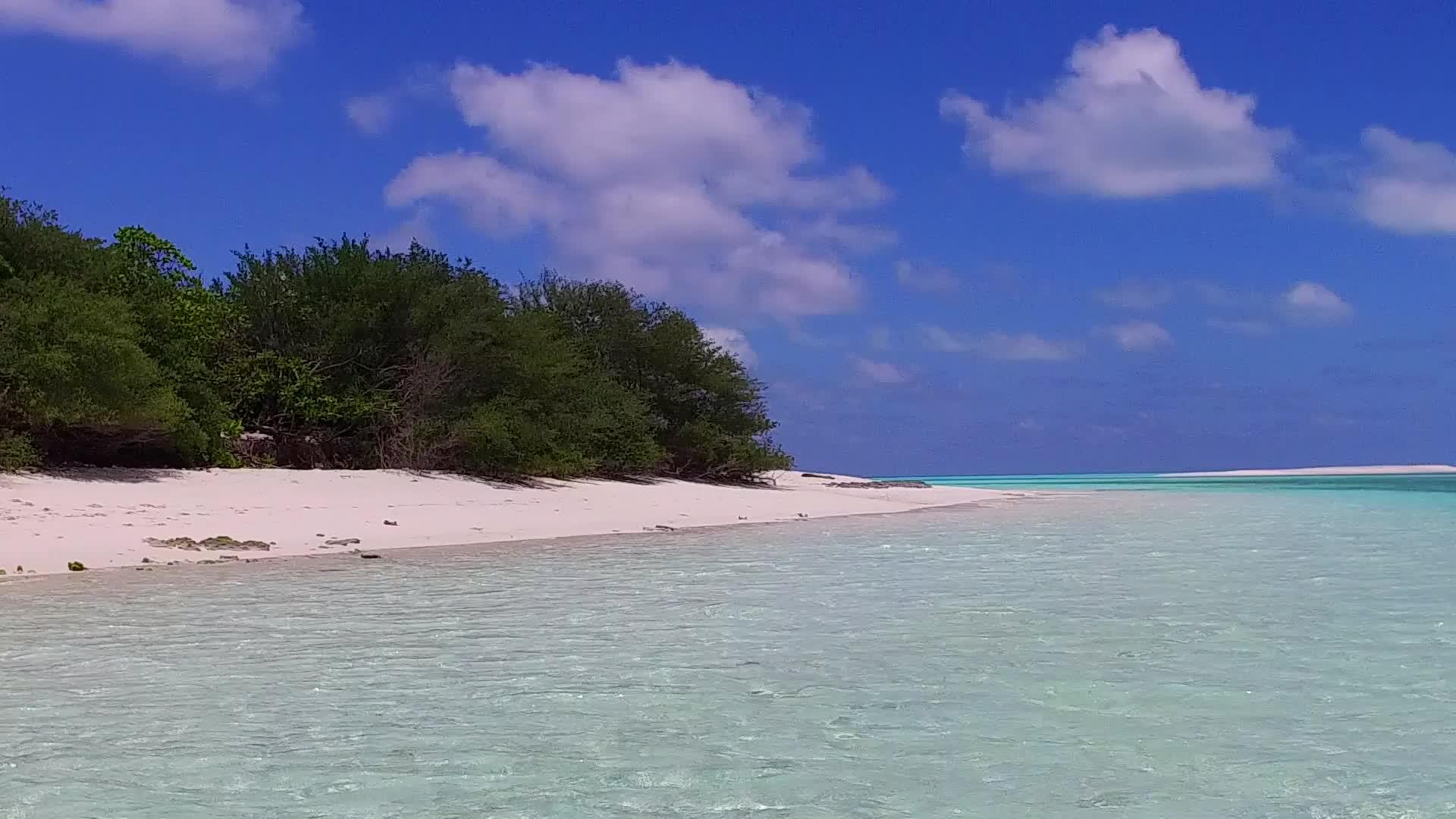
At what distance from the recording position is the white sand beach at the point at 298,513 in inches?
576

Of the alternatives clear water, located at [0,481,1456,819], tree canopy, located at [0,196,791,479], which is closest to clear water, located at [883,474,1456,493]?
tree canopy, located at [0,196,791,479]

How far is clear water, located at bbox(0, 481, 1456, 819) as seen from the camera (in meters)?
4.60

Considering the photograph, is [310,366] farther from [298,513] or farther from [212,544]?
[212,544]

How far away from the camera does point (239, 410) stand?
27516 mm

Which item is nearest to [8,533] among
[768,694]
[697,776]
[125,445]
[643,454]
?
[125,445]

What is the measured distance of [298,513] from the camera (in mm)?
18672

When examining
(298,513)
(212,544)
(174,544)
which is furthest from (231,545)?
(298,513)

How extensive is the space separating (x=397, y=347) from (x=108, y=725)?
24.3 metres

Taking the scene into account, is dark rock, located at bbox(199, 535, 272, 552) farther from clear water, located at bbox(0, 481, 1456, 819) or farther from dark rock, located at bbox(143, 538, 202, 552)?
clear water, located at bbox(0, 481, 1456, 819)

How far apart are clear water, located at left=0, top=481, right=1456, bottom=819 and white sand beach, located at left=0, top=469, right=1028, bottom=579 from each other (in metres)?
2.48

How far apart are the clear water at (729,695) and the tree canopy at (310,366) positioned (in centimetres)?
850

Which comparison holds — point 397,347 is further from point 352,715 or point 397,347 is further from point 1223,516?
point 352,715

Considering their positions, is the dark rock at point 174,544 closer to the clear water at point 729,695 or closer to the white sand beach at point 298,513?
the white sand beach at point 298,513

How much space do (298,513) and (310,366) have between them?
992 cm
